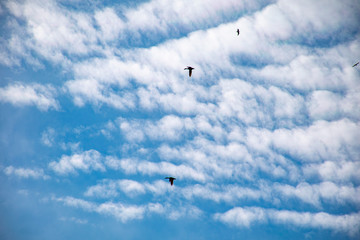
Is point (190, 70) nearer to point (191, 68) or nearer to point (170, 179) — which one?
point (191, 68)

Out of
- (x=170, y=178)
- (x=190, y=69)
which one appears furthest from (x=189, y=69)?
(x=170, y=178)

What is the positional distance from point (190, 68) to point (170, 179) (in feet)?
167

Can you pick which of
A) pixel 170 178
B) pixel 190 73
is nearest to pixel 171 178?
pixel 170 178

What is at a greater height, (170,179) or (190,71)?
(190,71)

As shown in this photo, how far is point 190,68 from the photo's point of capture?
98.6 m

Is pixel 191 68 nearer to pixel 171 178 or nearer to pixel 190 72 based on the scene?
pixel 190 72

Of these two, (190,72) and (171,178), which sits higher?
(190,72)

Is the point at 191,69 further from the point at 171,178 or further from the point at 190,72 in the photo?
the point at 171,178

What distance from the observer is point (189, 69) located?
98.7 m

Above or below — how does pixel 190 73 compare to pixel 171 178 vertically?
above

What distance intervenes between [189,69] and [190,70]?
85 centimetres

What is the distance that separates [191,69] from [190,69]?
0.71 meters

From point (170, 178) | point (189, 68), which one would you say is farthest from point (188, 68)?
point (170, 178)

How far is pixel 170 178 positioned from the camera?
96000 mm
